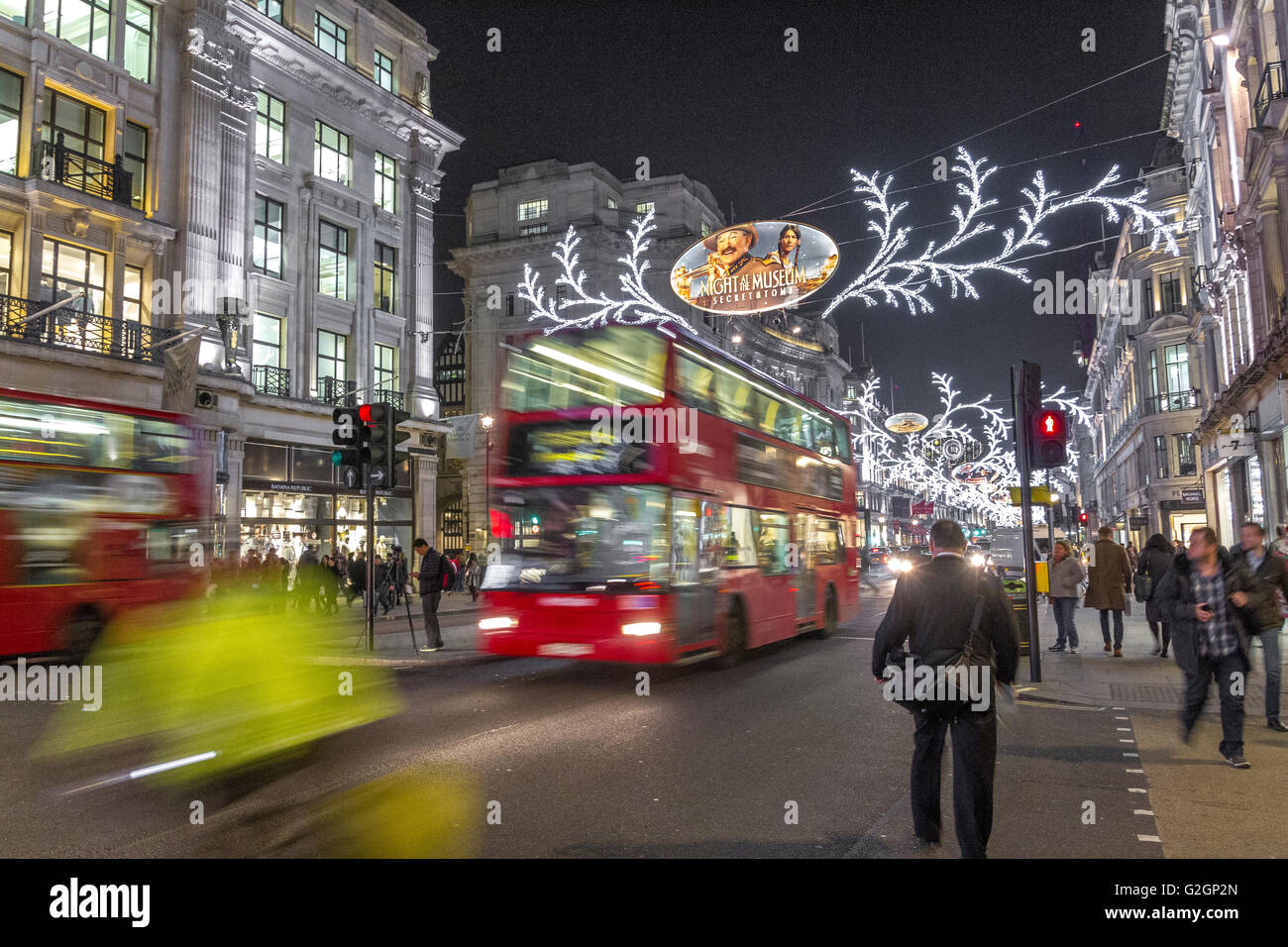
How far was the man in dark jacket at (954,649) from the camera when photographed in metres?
4.32

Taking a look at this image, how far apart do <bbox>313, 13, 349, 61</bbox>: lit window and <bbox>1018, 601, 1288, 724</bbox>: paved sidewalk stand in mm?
27900

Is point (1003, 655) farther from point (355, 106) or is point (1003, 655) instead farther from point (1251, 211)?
point (355, 106)

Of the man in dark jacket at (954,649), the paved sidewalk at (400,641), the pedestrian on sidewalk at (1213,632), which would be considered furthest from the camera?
the paved sidewalk at (400,641)

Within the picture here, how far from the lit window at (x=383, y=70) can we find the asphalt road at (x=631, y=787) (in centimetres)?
2818

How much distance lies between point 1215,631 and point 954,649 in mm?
3494

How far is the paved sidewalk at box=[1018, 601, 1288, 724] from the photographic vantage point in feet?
30.0

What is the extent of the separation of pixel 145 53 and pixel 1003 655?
1087 inches

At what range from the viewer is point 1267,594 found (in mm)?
6977

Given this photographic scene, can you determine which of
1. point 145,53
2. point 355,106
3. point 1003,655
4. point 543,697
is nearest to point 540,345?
point 543,697

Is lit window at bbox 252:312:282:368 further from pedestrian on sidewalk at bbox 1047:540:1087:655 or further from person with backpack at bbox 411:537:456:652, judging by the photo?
pedestrian on sidewalk at bbox 1047:540:1087:655

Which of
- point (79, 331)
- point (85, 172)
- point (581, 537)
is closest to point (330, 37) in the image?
point (85, 172)

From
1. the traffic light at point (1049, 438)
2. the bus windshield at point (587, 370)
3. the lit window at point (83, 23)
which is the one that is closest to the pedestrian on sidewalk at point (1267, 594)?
the traffic light at point (1049, 438)

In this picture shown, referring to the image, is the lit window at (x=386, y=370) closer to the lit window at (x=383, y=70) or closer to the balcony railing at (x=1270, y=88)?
the lit window at (x=383, y=70)

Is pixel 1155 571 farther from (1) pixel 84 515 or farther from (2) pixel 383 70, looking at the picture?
(2) pixel 383 70
